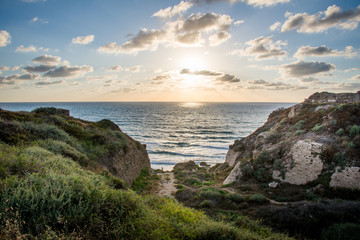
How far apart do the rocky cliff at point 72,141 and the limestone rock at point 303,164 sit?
1332cm

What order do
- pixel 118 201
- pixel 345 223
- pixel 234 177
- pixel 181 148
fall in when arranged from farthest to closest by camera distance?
pixel 181 148
pixel 234 177
pixel 345 223
pixel 118 201

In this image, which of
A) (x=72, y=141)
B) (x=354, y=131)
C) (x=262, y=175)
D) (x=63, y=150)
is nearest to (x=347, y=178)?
(x=354, y=131)

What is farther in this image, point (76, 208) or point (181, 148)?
point (181, 148)

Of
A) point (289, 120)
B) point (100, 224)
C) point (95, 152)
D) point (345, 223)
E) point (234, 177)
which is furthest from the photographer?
point (289, 120)

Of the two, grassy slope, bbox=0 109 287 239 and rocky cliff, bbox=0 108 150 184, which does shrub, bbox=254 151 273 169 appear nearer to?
grassy slope, bbox=0 109 287 239

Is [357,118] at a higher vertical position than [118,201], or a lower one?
higher

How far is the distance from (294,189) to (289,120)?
1078 centimetres

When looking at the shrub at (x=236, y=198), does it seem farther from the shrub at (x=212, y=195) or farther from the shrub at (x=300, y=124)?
the shrub at (x=300, y=124)

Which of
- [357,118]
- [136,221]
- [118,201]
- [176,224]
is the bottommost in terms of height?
[176,224]

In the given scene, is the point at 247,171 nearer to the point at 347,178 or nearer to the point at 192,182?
the point at 192,182

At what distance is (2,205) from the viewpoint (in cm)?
403

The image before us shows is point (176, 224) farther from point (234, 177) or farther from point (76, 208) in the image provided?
point (234, 177)

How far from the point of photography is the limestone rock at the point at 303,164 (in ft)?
44.8

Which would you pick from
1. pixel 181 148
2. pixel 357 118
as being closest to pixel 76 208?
pixel 357 118
